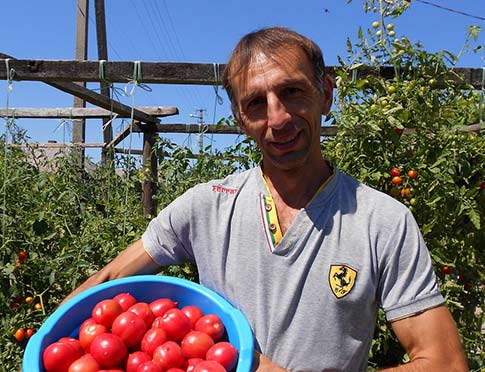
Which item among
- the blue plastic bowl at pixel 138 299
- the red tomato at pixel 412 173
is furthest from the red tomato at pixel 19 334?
the red tomato at pixel 412 173

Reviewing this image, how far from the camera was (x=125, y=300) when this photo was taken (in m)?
1.51

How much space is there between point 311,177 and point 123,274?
0.67m

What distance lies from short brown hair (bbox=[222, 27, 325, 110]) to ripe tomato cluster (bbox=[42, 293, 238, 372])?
27.3 inches

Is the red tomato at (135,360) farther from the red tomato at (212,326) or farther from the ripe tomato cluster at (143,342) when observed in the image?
the red tomato at (212,326)

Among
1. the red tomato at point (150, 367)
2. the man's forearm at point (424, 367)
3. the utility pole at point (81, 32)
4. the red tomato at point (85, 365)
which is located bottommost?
the red tomato at point (85, 365)

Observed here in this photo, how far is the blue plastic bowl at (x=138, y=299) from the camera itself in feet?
4.42

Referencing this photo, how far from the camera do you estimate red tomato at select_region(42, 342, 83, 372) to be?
1323 mm

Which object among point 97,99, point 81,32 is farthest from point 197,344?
point 81,32

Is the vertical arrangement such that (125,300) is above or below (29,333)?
above

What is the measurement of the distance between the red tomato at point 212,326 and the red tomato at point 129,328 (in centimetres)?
16

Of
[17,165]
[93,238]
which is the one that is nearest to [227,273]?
[93,238]

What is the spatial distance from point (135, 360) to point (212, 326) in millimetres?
217

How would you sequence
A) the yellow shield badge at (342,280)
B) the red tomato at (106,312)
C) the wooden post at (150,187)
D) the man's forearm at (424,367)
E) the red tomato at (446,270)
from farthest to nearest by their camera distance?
the wooden post at (150,187), the red tomato at (446,270), the red tomato at (106,312), the yellow shield badge at (342,280), the man's forearm at (424,367)

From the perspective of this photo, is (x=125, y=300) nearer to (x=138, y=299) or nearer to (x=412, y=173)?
(x=138, y=299)
